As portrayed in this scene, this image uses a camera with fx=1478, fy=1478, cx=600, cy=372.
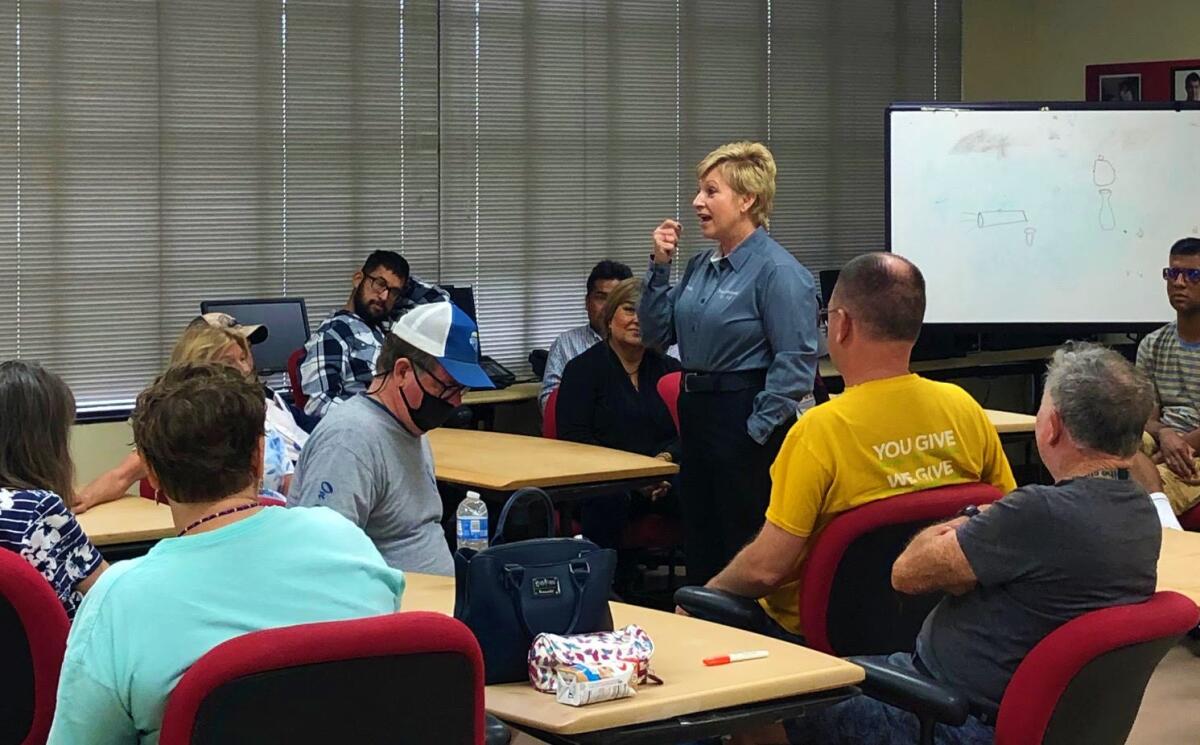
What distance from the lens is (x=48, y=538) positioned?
2.72m

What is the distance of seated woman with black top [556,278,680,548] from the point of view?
5.43 metres

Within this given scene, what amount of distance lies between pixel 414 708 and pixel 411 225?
5026mm

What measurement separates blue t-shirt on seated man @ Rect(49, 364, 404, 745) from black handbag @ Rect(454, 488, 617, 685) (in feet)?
0.74

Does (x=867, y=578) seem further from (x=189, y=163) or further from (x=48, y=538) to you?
(x=189, y=163)

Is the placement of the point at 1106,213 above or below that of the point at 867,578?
above

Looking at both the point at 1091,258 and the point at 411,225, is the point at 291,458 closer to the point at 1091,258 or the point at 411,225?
the point at 411,225

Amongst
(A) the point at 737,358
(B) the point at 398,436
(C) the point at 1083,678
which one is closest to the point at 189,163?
(A) the point at 737,358

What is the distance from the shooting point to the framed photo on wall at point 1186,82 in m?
7.35

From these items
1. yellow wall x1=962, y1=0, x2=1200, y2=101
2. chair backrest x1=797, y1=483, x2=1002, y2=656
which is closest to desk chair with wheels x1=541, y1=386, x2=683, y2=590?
chair backrest x1=797, y1=483, x2=1002, y2=656

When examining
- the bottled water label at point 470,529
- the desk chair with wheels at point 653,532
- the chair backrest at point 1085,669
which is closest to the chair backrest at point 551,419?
Answer: the desk chair with wheels at point 653,532

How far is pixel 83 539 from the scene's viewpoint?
2816 millimetres

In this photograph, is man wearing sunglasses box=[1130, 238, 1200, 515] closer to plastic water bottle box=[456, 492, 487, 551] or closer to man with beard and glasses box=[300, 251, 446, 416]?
plastic water bottle box=[456, 492, 487, 551]

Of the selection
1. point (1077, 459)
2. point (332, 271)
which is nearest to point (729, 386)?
point (1077, 459)

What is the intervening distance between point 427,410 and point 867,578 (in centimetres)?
99
